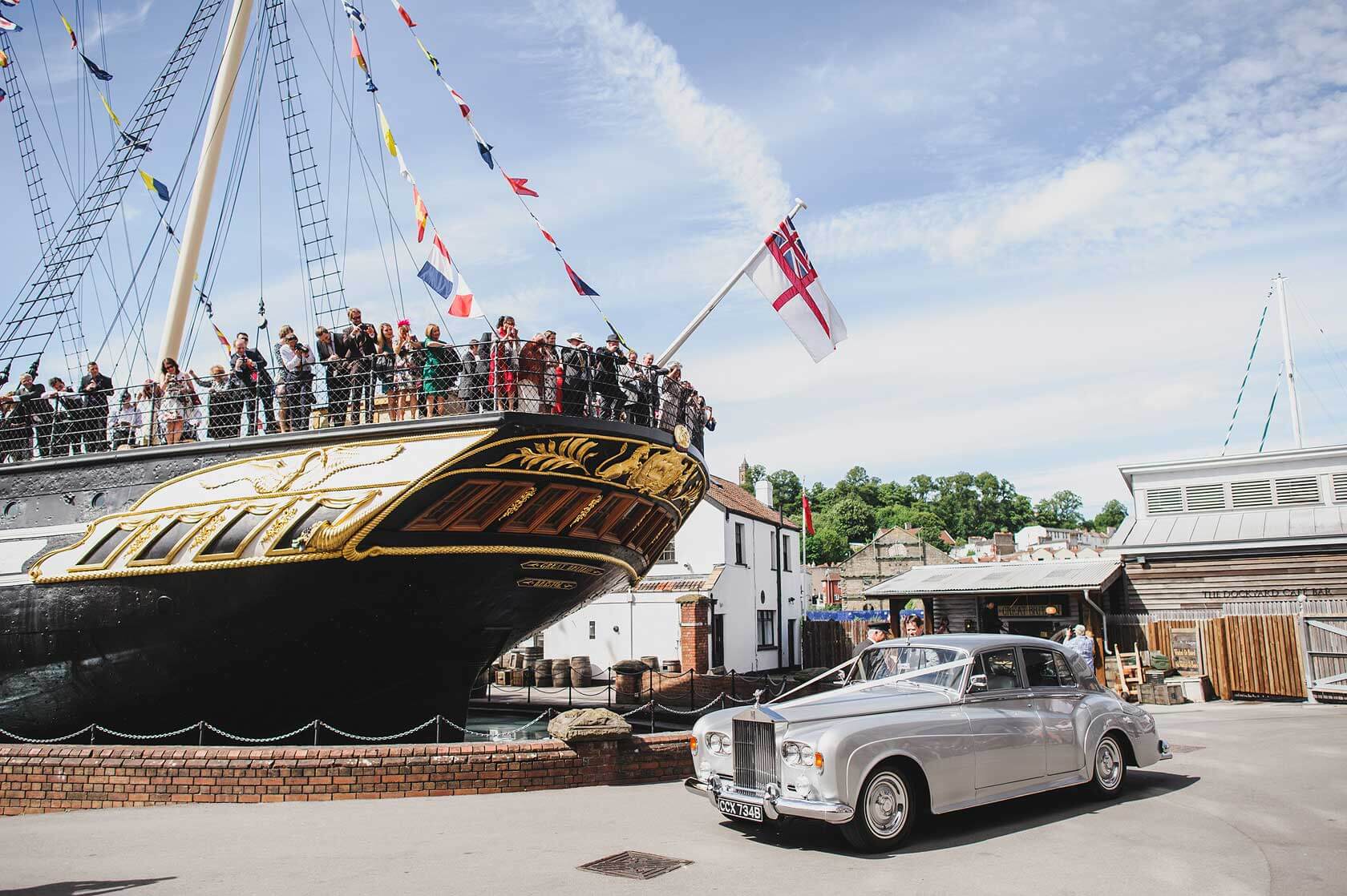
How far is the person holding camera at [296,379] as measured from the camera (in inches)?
469

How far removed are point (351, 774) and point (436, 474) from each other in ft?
10.9

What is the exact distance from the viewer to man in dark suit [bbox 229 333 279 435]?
473 inches

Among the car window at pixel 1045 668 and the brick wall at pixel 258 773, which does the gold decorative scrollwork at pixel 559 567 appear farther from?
the car window at pixel 1045 668

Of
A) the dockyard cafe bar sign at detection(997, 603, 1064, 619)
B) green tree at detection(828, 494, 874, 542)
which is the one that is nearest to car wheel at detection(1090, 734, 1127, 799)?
the dockyard cafe bar sign at detection(997, 603, 1064, 619)

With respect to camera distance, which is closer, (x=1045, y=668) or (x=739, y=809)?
(x=739, y=809)

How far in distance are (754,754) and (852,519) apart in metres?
87.5

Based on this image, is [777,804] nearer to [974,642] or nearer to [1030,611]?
[974,642]

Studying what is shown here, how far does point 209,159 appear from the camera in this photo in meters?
17.8

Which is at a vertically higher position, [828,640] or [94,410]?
[94,410]

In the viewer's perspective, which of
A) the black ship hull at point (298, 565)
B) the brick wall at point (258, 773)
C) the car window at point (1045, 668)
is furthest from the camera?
the black ship hull at point (298, 565)

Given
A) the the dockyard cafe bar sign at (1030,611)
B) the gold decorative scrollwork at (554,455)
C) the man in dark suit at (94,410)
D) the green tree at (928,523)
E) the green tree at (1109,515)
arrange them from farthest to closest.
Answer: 1. the green tree at (1109,515)
2. the green tree at (928,523)
3. the the dockyard cafe bar sign at (1030,611)
4. the man in dark suit at (94,410)
5. the gold decorative scrollwork at (554,455)

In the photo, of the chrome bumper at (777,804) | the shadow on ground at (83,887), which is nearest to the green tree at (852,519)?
the chrome bumper at (777,804)

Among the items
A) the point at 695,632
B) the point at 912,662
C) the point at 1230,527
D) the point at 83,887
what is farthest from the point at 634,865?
the point at 1230,527

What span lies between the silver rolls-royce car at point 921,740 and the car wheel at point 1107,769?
0.01 m
